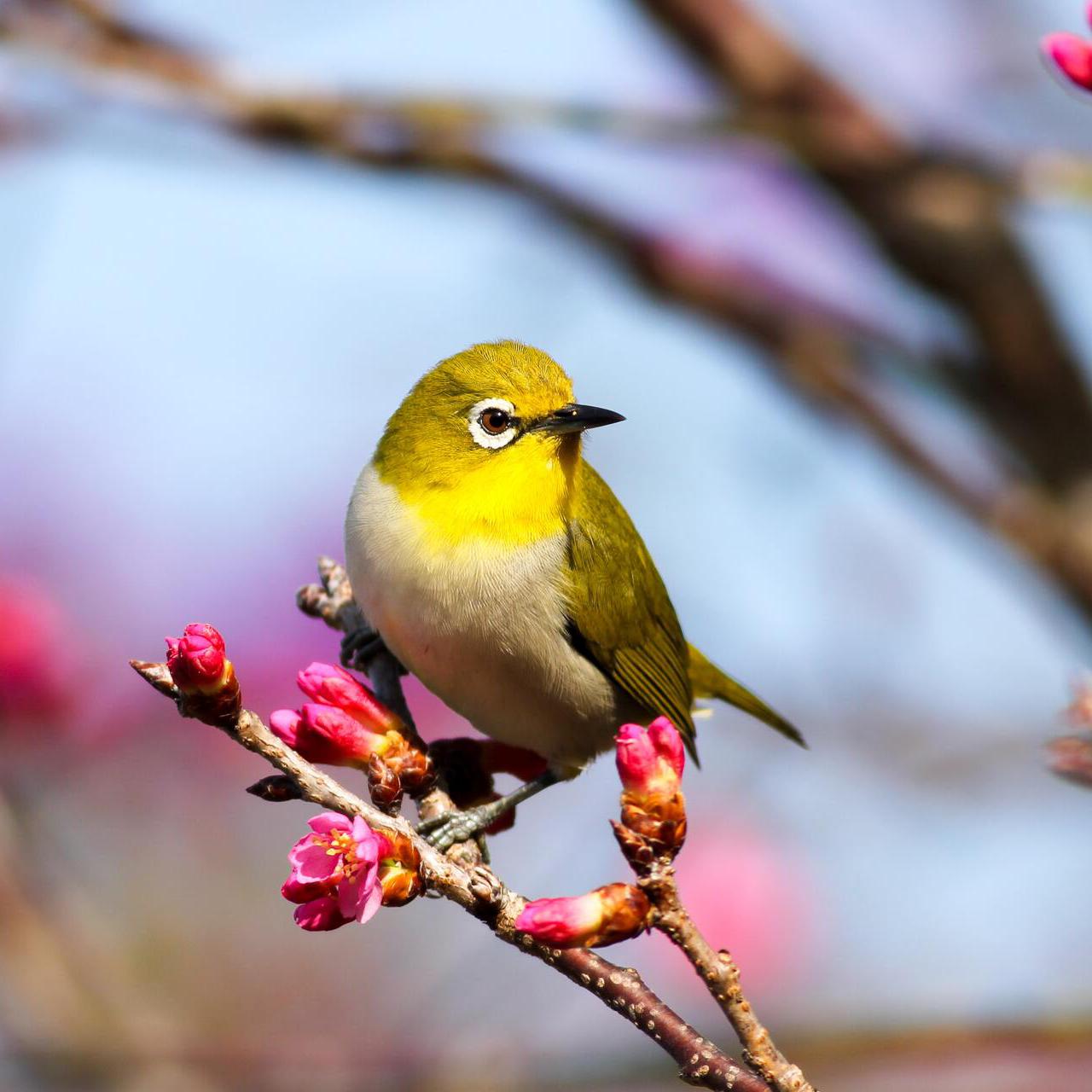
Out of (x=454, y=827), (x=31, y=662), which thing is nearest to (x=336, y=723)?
(x=454, y=827)

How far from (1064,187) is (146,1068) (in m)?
3.61

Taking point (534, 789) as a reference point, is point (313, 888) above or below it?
below

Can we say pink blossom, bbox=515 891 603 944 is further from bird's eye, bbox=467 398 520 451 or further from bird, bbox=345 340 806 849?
bird's eye, bbox=467 398 520 451

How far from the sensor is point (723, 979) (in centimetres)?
231

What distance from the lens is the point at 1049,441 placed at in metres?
5.71

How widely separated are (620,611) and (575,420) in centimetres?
62

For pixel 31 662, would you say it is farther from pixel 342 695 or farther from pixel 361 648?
pixel 342 695

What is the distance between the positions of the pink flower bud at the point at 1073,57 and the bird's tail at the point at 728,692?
2.51 meters

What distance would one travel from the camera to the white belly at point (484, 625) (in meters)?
3.67

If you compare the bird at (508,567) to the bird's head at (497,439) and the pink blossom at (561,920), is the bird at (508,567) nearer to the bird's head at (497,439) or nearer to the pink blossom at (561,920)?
the bird's head at (497,439)

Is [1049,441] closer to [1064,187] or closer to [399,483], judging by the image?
[1064,187]

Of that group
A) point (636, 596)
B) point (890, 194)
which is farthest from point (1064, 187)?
point (636, 596)

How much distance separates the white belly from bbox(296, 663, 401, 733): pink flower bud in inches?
24.2

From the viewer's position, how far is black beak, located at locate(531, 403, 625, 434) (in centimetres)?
375
